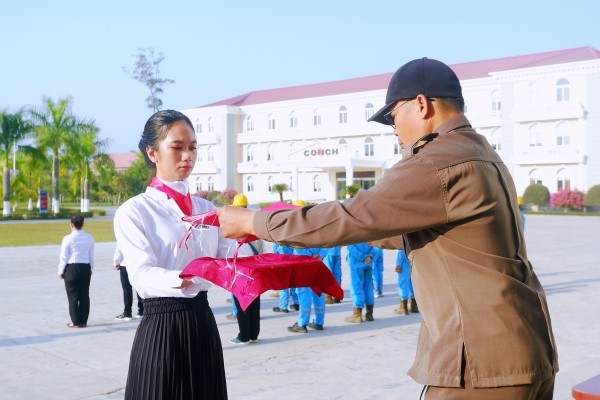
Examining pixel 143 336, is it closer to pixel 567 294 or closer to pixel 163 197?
pixel 163 197

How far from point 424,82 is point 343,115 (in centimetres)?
4827

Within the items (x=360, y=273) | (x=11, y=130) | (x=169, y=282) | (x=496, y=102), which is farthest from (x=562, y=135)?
(x=169, y=282)

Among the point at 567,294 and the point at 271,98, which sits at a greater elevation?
the point at 271,98

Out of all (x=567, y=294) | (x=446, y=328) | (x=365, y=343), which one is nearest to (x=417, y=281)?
(x=446, y=328)

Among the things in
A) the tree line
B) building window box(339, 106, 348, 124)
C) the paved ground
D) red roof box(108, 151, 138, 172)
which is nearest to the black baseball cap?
the paved ground

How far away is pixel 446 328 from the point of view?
1867 mm

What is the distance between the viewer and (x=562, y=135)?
4050 centimetres

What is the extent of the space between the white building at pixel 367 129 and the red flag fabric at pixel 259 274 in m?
40.0

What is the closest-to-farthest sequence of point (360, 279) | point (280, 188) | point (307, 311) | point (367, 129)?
1. point (307, 311)
2. point (360, 279)
3. point (280, 188)
4. point (367, 129)

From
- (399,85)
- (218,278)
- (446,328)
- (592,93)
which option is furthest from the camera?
(592,93)

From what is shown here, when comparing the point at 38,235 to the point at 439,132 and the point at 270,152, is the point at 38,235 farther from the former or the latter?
the point at 270,152

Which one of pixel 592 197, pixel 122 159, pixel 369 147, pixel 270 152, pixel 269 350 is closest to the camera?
pixel 269 350

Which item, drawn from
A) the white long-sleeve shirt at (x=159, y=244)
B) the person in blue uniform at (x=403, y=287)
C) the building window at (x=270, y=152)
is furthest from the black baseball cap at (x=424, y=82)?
the building window at (x=270, y=152)

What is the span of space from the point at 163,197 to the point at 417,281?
140cm
